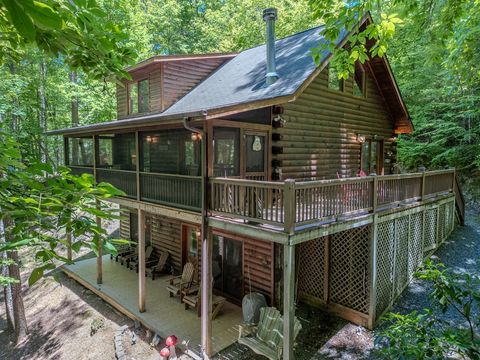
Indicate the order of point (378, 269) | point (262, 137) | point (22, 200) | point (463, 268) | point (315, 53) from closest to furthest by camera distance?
1. point (22, 200)
2. point (315, 53)
3. point (378, 269)
4. point (262, 137)
5. point (463, 268)

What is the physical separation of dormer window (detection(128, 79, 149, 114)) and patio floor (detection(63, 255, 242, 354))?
659 centimetres

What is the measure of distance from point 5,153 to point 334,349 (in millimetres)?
7368

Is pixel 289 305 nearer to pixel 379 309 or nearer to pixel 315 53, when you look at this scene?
pixel 379 309

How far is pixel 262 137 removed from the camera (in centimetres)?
877

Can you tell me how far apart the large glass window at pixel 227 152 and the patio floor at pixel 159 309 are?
13.6ft

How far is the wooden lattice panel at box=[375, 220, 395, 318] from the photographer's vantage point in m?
8.08

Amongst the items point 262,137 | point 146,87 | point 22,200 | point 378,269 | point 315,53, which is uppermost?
point 146,87

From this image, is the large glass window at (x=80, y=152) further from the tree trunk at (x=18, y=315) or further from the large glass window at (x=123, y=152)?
the tree trunk at (x=18, y=315)

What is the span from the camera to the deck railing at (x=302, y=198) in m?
5.80

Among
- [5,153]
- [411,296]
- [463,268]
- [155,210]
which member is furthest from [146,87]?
[463,268]

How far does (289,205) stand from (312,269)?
177 inches

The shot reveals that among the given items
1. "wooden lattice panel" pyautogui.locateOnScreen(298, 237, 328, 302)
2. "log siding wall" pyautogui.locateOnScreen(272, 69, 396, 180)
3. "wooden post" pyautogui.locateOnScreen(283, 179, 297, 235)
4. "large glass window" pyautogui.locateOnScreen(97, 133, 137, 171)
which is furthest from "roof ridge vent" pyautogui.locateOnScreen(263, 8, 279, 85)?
"large glass window" pyautogui.locateOnScreen(97, 133, 137, 171)

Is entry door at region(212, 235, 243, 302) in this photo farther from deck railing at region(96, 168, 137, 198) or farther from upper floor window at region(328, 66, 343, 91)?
upper floor window at region(328, 66, 343, 91)

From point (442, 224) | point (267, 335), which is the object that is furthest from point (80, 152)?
point (442, 224)
